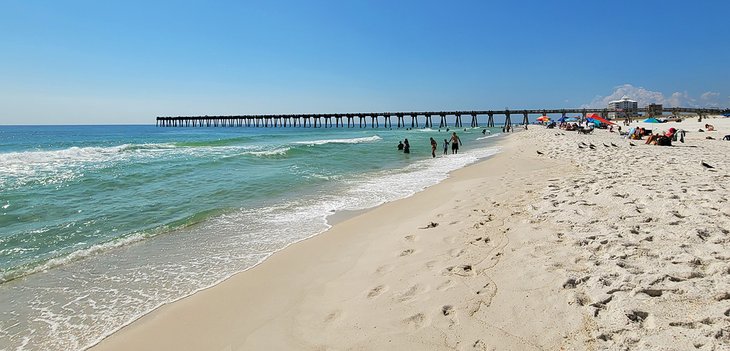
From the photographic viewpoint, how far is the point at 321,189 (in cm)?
1166

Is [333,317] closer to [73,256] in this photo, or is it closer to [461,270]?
[461,270]

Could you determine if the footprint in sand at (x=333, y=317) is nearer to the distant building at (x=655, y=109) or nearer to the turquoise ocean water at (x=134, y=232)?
the turquoise ocean water at (x=134, y=232)

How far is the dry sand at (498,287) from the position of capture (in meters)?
2.83

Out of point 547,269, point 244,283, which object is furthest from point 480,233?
point 244,283

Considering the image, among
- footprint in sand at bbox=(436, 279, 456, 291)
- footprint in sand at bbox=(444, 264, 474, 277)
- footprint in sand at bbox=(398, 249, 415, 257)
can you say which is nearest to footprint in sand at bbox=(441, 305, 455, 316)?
footprint in sand at bbox=(436, 279, 456, 291)

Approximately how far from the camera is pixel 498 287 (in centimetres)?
366

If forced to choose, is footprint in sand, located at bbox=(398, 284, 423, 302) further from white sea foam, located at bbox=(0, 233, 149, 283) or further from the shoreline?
white sea foam, located at bbox=(0, 233, 149, 283)

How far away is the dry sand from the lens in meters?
2.83

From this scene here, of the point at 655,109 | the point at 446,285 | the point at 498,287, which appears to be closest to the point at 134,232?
the point at 446,285

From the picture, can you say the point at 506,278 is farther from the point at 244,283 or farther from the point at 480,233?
the point at 244,283

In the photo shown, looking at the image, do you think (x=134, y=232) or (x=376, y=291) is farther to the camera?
(x=134, y=232)

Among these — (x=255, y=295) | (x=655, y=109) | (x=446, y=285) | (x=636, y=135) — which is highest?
(x=655, y=109)

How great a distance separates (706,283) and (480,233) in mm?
2644

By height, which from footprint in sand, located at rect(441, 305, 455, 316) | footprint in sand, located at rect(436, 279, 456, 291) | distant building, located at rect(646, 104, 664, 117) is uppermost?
distant building, located at rect(646, 104, 664, 117)
